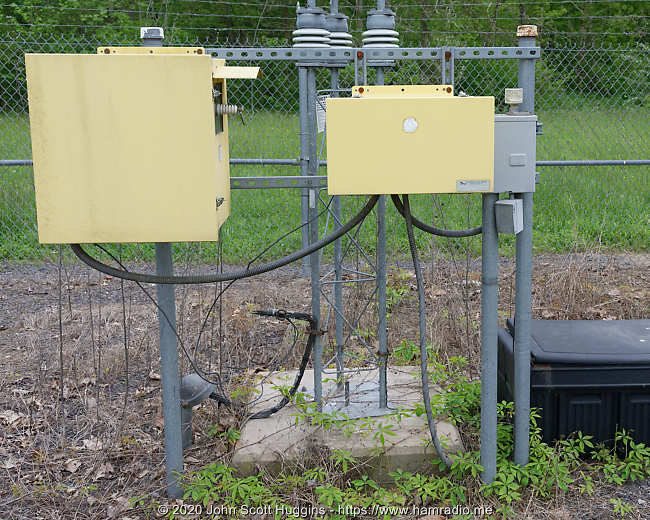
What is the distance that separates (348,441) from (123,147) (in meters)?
1.85

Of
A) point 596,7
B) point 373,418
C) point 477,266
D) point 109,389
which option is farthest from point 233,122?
point 596,7

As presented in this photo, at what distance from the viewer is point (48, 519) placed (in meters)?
3.70

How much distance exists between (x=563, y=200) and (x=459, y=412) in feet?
18.5

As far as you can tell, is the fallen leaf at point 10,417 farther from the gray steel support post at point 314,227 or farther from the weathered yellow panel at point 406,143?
the weathered yellow panel at point 406,143

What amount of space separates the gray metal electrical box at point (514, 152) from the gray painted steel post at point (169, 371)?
1.51 metres

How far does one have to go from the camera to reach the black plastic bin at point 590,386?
13.0 feet

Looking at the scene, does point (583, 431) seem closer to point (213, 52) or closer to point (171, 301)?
point (171, 301)

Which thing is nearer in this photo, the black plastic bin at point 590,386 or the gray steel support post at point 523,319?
the gray steel support post at point 523,319

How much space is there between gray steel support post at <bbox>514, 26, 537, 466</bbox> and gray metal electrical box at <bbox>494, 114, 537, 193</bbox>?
0.17 meters

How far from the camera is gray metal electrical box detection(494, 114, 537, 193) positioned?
11.3 ft

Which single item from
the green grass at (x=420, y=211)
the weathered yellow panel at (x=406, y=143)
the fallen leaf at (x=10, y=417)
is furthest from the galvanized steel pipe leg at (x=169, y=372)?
the green grass at (x=420, y=211)

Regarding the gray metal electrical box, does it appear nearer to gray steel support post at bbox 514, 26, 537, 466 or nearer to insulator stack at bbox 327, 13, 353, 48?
gray steel support post at bbox 514, 26, 537, 466

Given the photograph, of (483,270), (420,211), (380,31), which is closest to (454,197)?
(420,211)

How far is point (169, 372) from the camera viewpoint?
12.1 feet
